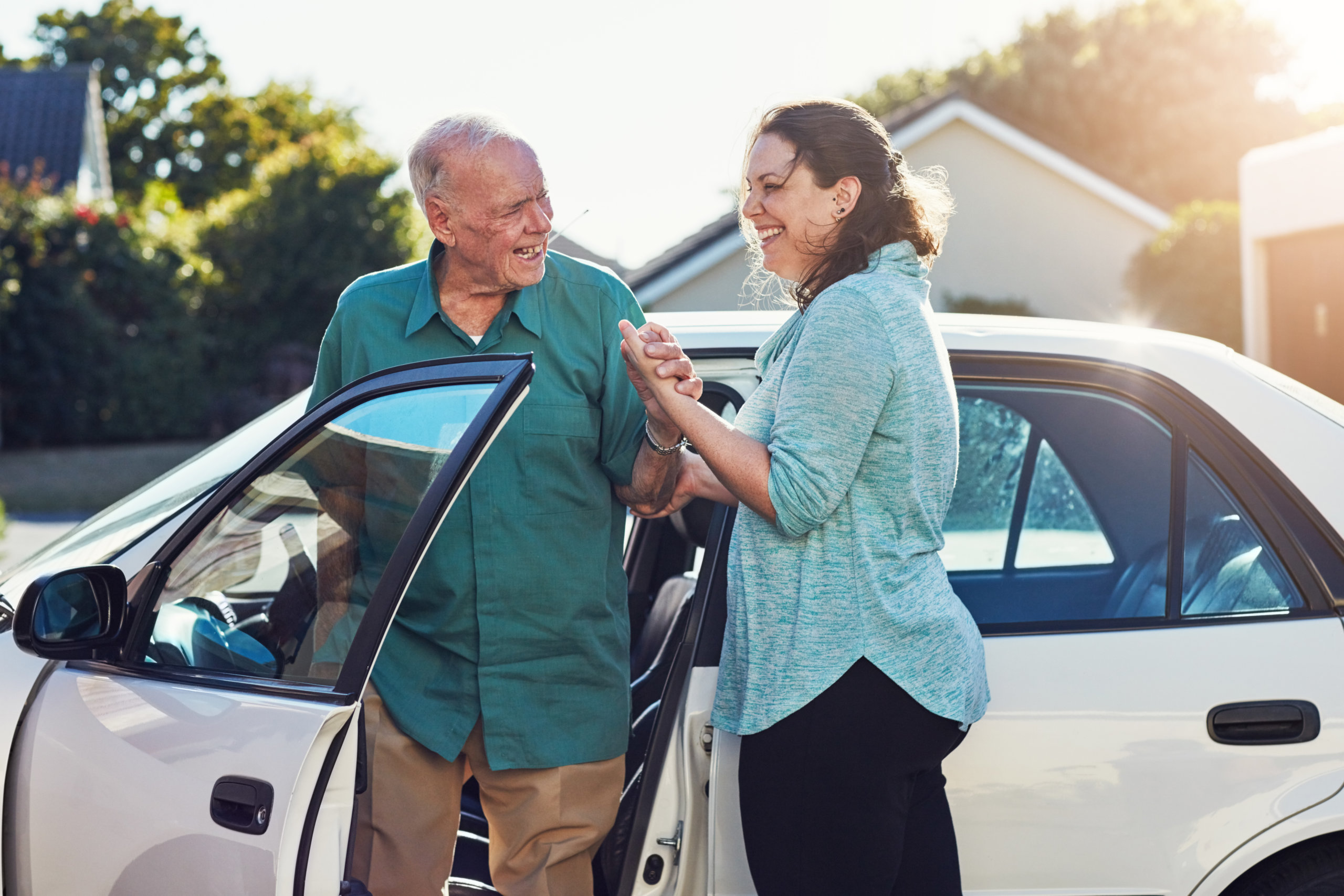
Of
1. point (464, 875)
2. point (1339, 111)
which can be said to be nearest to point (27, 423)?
point (464, 875)

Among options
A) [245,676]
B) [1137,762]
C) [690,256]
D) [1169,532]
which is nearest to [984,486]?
[1169,532]

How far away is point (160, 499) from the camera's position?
2330 mm

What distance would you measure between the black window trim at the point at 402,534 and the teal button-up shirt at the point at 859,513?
1.40 feet

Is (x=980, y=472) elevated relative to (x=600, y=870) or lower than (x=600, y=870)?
elevated

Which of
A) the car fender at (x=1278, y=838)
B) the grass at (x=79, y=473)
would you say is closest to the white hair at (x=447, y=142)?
the car fender at (x=1278, y=838)

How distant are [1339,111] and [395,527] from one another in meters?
33.1

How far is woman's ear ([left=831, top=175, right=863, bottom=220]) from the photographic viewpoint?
184 centimetres

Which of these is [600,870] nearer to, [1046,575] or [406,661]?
[406,661]

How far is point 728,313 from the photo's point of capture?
2.67 metres

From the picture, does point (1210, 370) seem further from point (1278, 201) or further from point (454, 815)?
point (1278, 201)

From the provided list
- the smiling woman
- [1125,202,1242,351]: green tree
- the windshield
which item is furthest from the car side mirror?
[1125,202,1242,351]: green tree

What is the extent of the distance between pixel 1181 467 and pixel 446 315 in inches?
55.0

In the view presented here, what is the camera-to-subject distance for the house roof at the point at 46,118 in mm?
27250

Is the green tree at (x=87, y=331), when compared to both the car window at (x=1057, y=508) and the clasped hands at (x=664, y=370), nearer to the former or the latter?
the car window at (x=1057, y=508)
